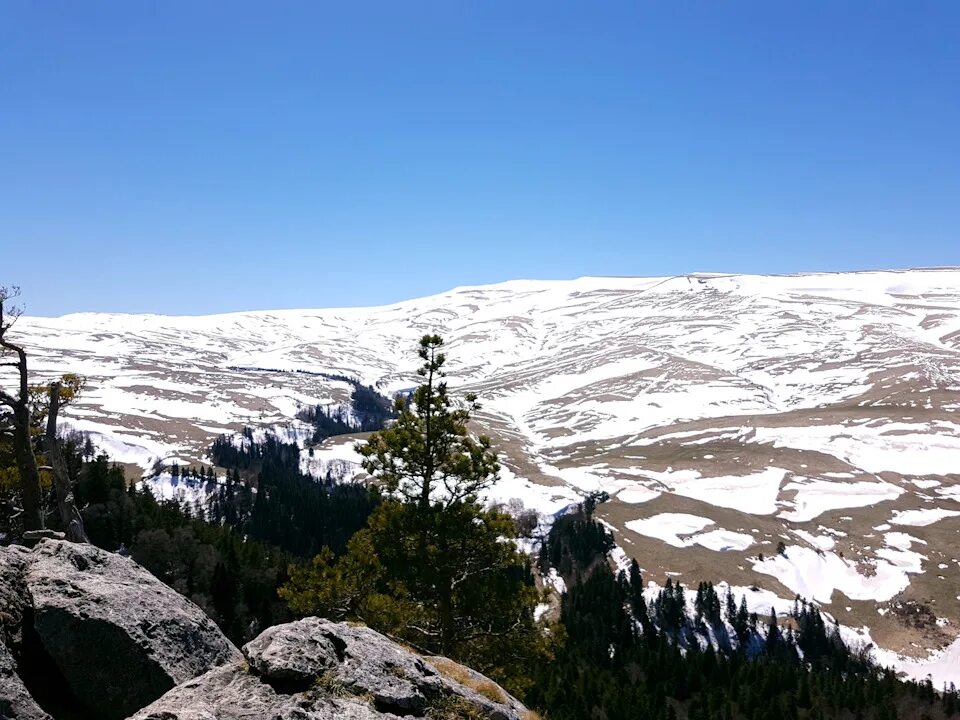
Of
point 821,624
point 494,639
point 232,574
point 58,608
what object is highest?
point 58,608

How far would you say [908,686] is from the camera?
136750 mm

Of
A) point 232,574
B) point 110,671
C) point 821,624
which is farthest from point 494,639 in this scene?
point 821,624

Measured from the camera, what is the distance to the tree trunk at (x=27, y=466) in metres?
23.4

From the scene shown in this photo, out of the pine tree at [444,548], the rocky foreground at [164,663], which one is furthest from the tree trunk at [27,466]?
the rocky foreground at [164,663]

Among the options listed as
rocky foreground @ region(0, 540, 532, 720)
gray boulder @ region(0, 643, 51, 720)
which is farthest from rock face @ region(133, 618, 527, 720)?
gray boulder @ region(0, 643, 51, 720)

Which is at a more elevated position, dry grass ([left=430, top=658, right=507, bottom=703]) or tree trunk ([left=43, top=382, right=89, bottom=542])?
tree trunk ([left=43, top=382, right=89, bottom=542])

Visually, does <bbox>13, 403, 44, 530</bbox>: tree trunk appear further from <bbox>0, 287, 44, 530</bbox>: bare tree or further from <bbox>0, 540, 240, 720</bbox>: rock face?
<bbox>0, 540, 240, 720</bbox>: rock face

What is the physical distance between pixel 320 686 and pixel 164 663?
5.06 metres

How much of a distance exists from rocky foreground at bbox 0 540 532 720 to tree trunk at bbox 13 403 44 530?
10.5 metres

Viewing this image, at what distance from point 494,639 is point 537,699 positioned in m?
82.9

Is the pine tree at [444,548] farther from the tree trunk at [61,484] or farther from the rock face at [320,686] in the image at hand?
the rock face at [320,686]

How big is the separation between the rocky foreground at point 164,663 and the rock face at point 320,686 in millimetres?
21

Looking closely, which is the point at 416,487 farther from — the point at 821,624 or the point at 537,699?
the point at 821,624

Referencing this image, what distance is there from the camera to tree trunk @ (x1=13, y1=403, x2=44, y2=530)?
23391mm
